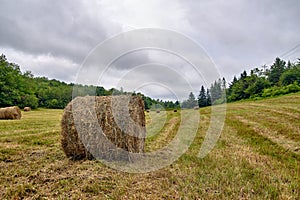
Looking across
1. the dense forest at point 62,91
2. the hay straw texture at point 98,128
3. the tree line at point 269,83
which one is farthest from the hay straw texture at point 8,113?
the tree line at point 269,83

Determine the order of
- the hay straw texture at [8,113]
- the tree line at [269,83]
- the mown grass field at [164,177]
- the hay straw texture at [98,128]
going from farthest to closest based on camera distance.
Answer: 1. the tree line at [269,83]
2. the hay straw texture at [8,113]
3. the hay straw texture at [98,128]
4. the mown grass field at [164,177]

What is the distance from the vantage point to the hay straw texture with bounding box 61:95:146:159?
4.36 meters

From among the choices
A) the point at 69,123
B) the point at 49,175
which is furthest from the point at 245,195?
the point at 69,123

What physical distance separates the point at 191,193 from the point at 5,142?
230 inches

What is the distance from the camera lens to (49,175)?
11.2ft

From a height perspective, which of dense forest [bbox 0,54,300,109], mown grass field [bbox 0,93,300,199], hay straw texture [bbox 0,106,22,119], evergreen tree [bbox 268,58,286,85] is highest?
evergreen tree [bbox 268,58,286,85]

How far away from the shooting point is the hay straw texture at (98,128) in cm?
436

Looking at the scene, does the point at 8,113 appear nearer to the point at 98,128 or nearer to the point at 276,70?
the point at 98,128

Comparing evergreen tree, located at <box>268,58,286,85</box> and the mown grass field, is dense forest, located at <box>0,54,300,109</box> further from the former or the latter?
the mown grass field

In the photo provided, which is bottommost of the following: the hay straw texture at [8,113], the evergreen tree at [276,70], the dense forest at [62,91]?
the hay straw texture at [8,113]

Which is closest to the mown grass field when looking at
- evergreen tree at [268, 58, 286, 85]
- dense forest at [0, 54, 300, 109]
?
dense forest at [0, 54, 300, 109]

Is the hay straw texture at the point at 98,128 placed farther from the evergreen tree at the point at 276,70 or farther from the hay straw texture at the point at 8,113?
the evergreen tree at the point at 276,70

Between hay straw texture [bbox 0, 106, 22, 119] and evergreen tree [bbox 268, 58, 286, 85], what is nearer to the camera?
hay straw texture [bbox 0, 106, 22, 119]

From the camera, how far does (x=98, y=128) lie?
437 centimetres
